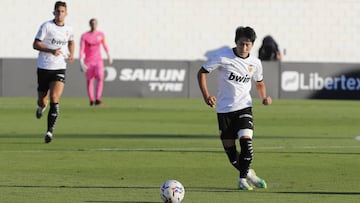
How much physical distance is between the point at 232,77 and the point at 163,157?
3.37 meters

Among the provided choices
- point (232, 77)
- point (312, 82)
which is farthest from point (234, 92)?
point (312, 82)

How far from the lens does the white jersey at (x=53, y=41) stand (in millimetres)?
18469

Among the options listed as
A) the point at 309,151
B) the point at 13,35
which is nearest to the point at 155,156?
the point at 309,151

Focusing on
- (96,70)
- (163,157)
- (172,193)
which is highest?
(172,193)

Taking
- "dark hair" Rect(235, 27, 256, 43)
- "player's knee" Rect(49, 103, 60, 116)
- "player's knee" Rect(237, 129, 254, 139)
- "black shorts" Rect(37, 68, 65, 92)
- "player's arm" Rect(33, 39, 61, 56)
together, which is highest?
"dark hair" Rect(235, 27, 256, 43)

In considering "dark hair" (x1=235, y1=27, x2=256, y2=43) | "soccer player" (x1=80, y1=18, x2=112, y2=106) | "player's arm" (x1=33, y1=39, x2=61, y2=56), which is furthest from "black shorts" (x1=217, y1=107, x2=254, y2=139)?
"soccer player" (x1=80, y1=18, x2=112, y2=106)

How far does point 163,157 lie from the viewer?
52.6 feet

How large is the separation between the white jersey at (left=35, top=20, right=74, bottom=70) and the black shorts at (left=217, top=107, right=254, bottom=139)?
6.14m

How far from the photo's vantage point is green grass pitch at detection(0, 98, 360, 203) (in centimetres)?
1200

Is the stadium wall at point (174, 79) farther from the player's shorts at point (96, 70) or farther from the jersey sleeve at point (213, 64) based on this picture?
the jersey sleeve at point (213, 64)

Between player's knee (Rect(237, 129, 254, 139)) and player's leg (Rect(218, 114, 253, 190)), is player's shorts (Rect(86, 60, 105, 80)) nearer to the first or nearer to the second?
player's leg (Rect(218, 114, 253, 190))

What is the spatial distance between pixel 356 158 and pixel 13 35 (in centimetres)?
2588

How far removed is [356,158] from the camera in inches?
635

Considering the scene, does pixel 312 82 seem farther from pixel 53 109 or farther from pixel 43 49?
pixel 43 49
